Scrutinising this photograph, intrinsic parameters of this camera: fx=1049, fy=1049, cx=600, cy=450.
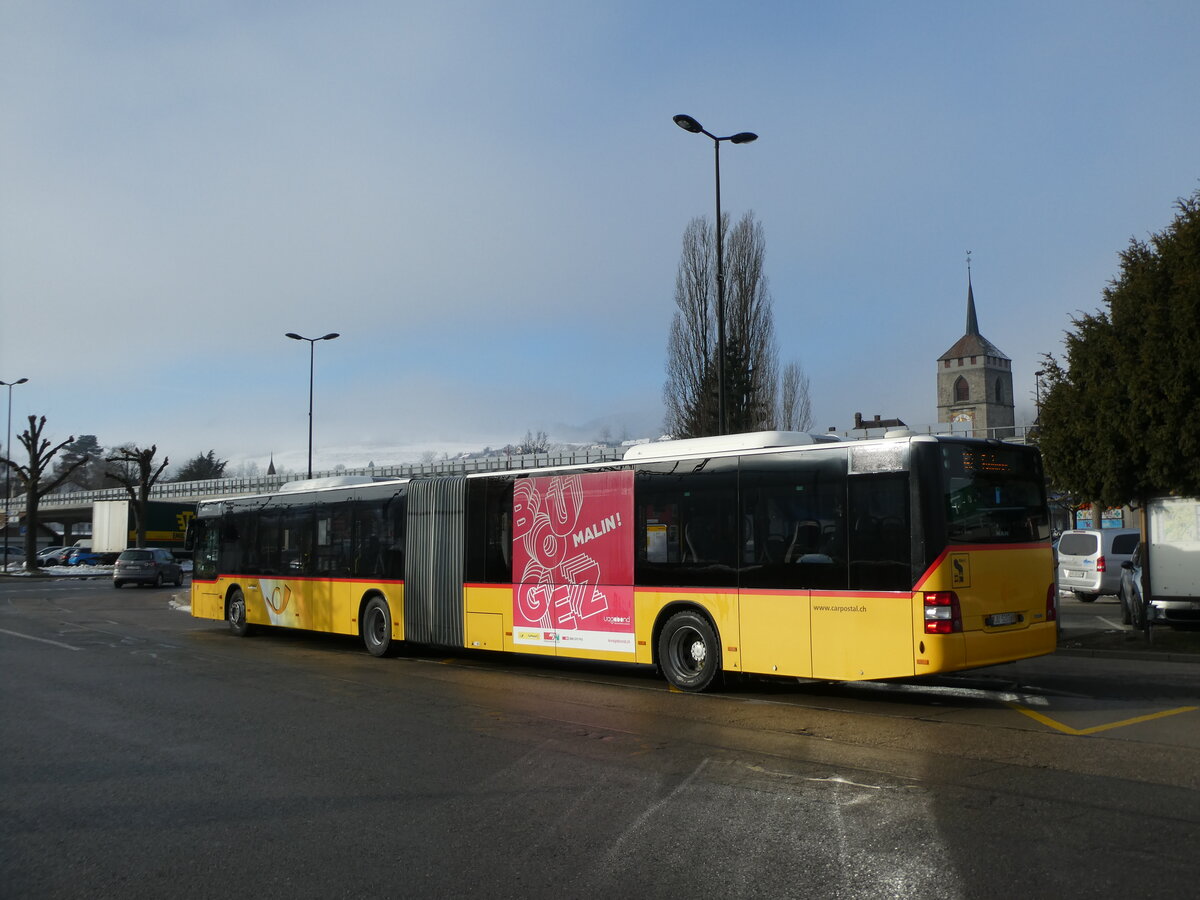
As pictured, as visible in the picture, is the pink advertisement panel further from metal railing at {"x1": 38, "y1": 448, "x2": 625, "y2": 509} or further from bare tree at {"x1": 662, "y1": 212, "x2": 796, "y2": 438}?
bare tree at {"x1": 662, "y1": 212, "x2": 796, "y2": 438}

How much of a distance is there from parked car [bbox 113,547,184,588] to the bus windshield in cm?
4011

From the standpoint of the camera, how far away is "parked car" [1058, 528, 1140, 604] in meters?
25.1

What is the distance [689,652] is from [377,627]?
659 centimetres

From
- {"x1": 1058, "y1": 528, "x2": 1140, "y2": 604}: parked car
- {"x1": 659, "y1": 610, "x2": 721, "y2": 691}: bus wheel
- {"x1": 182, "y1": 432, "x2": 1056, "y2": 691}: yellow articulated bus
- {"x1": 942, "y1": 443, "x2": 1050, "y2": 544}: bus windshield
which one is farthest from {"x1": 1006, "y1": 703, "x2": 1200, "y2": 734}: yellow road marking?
{"x1": 1058, "y1": 528, "x2": 1140, "y2": 604}: parked car

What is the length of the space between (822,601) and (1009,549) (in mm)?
1939

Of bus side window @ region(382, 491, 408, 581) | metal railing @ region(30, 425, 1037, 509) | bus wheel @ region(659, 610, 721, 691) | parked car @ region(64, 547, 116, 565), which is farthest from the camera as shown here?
parked car @ region(64, 547, 116, 565)

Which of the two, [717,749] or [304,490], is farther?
[304,490]

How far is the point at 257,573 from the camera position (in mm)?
19844

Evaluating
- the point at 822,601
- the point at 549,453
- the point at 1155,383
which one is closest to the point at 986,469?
the point at 822,601

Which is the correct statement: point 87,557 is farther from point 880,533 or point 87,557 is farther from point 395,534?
point 880,533

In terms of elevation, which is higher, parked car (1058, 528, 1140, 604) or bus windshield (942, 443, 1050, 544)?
bus windshield (942, 443, 1050, 544)

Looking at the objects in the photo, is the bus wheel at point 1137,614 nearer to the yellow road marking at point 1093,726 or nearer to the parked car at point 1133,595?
the parked car at point 1133,595

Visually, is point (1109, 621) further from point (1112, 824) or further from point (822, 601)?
point (1112, 824)

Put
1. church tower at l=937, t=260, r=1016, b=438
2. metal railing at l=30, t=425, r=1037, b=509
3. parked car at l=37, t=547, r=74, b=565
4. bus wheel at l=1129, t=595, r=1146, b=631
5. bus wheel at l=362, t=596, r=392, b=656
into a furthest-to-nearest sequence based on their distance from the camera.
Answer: church tower at l=937, t=260, r=1016, b=438
parked car at l=37, t=547, r=74, b=565
metal railing at l=30, t=425, r=1037, b=509
bus wheel at l=1129, t=595, r=1146, b=631
bus wheel at l=362, t=596, r=392, b=656
